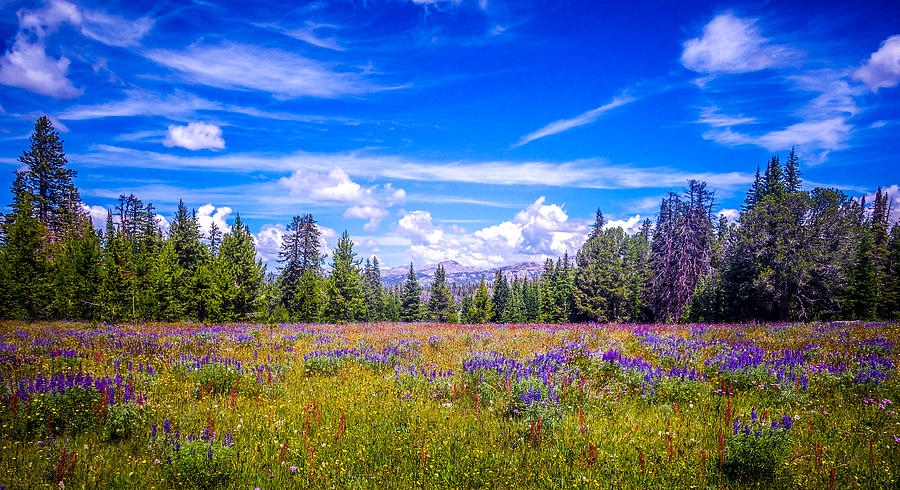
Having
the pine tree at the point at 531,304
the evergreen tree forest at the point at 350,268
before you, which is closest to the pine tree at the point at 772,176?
the evergreen tree forest at the point at 350,268

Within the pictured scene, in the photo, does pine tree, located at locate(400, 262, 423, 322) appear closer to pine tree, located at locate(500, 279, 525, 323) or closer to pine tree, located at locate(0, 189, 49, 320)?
pine tree, located at locate(500, 279, 525, 323)

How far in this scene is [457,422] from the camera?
5.70 metres

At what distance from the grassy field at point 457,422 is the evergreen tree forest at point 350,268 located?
20.2 meters

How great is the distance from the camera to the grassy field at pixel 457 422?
416cm

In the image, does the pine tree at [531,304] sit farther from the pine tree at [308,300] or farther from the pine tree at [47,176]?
the pine tree at [47,176]

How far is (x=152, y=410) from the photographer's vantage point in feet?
18.7

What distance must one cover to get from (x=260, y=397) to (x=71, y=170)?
1707 inches

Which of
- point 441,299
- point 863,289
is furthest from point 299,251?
point 863,289

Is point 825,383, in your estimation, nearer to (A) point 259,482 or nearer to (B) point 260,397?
(A) point 259,482

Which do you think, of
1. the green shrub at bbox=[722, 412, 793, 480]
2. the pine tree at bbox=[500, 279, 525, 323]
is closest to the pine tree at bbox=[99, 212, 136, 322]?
the green shrub at bbox=[722, 412, 793, 480]

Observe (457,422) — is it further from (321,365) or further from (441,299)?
(441,299)

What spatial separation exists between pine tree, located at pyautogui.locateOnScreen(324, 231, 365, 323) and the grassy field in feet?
91.5

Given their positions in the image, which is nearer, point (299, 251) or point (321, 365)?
point (321, 365)

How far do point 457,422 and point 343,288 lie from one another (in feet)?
113
